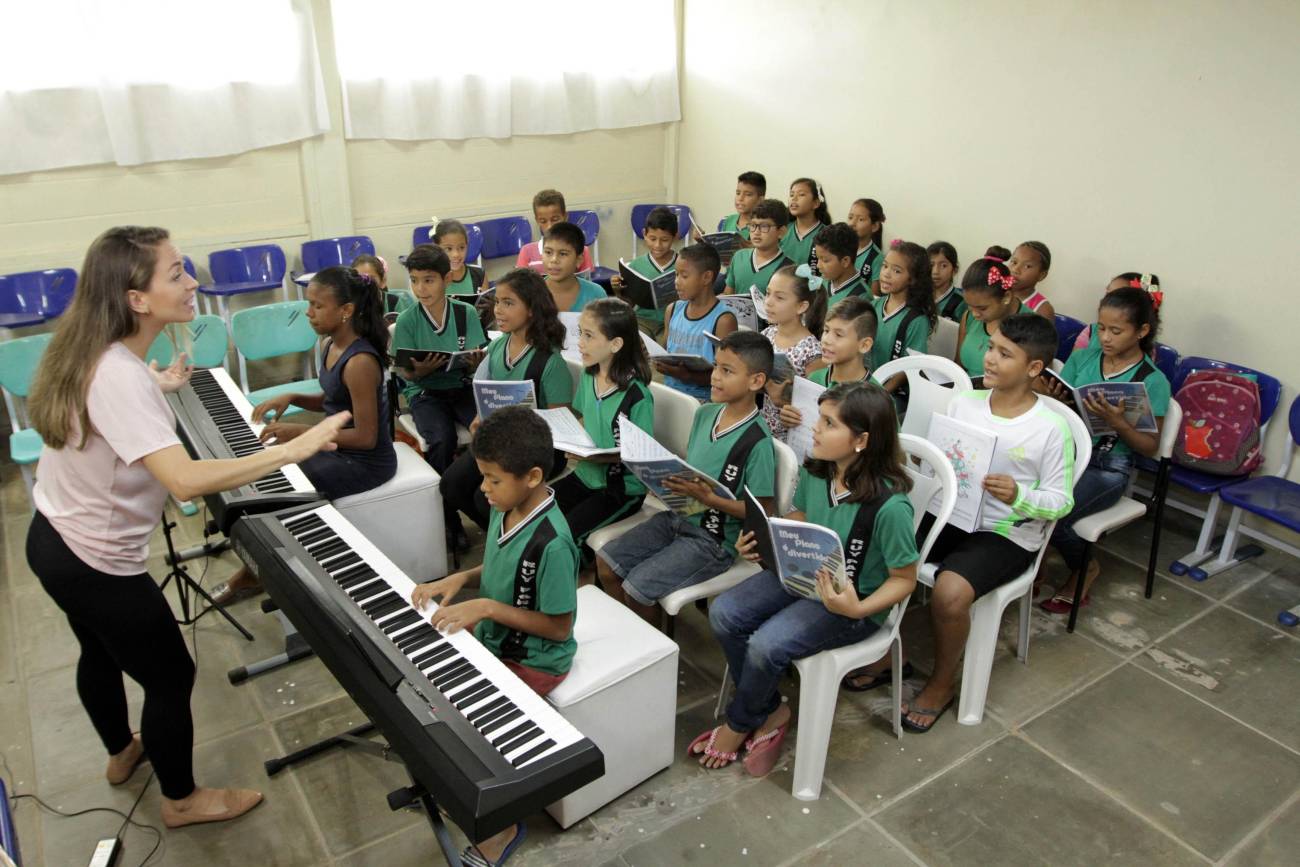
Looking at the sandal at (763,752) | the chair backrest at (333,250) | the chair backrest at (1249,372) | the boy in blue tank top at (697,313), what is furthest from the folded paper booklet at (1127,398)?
the chair backrest at (333,250)

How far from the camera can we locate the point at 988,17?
17.4 feet

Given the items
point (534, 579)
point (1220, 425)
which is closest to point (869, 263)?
point (1220, 425)

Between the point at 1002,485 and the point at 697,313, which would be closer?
the point at 1002,485

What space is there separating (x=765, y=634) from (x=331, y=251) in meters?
4.57

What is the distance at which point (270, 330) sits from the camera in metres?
4.87

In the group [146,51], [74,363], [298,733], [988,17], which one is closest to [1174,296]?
[988,17]

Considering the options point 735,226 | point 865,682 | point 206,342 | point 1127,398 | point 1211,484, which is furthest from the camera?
point 735,226

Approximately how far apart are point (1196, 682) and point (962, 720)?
978 millimetres

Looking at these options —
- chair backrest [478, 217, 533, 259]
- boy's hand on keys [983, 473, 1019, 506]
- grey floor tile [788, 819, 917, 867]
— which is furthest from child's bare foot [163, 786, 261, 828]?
chair backrest [478, 217, 533, 259]

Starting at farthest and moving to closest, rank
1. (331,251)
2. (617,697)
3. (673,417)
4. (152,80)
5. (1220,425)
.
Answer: (331,251) → (152,80) → (1220,425) → (673,417) → (617,697)

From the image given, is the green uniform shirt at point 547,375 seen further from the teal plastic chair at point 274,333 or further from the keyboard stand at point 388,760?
the keyboard stand at point 388,760

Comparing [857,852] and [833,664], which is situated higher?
[833,664]

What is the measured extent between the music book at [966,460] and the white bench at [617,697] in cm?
103

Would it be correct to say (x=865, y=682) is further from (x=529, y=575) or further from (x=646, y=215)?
(x=646, y=215)
